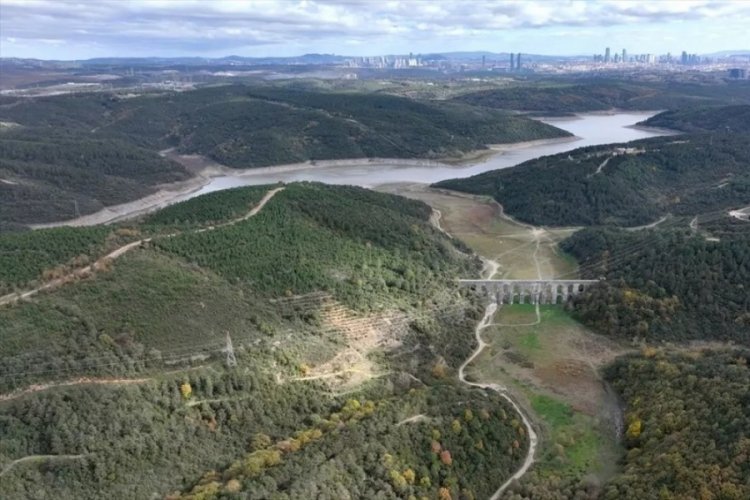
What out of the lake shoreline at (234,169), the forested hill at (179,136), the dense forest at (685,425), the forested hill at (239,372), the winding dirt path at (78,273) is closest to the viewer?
the forested hill at (239,372)

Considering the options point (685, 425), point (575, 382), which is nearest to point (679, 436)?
point (685, 425)

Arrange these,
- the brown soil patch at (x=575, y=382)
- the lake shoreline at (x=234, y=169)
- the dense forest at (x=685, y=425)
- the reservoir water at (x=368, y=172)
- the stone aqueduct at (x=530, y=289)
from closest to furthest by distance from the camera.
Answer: the dense forest at (x=685, y=425)
the brown soil patch at (x=575, y=382)
the stone aqueduct at (x=530, y=289)
the lake shoreline at (x=234, y=169)
the reservoir water at (x=368, y=172)

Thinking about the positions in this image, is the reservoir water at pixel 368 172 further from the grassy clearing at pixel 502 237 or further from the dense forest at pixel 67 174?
the grassy clearing at pixel 502 237

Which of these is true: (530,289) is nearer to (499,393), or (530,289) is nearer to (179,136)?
(499,393)

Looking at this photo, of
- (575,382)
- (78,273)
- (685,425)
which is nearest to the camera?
(685,425)

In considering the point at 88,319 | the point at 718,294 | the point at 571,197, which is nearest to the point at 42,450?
the point at 88,319

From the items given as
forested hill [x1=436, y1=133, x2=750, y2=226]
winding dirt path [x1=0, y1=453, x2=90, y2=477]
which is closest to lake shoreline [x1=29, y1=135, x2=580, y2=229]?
forested hill [x1=436, y1=133, x2=750, y2=226]

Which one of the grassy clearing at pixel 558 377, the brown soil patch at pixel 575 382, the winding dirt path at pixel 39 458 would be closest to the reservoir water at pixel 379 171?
the grassy clearing at pixel 558 377
